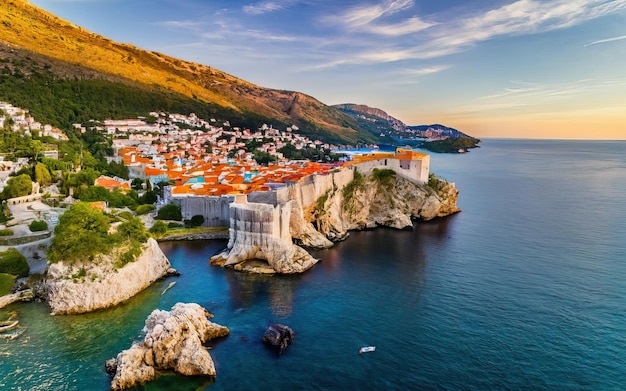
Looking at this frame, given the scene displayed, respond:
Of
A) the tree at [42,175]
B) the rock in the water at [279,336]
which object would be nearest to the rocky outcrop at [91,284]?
the rock in the water at [279,336]

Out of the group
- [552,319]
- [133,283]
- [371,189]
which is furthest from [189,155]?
[552,319]

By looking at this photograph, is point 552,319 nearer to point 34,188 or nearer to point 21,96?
point 34,188

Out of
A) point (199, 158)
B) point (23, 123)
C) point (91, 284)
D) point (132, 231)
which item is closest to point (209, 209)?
point (132, 231)

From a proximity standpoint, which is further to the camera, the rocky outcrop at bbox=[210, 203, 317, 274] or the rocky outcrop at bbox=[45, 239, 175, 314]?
the rocky outcrop at bbox=[210, 203, 317, 274]

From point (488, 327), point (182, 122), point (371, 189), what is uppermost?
point (182, 122)

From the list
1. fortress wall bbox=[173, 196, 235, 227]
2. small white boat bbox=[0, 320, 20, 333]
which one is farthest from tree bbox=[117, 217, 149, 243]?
fortress wall bbox=[173, 196, 235, 227]

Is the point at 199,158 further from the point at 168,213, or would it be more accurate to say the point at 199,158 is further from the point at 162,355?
the point at 162,355

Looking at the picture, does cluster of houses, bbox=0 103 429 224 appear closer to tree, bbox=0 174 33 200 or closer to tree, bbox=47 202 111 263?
tree, bbox=0 174 33 200
